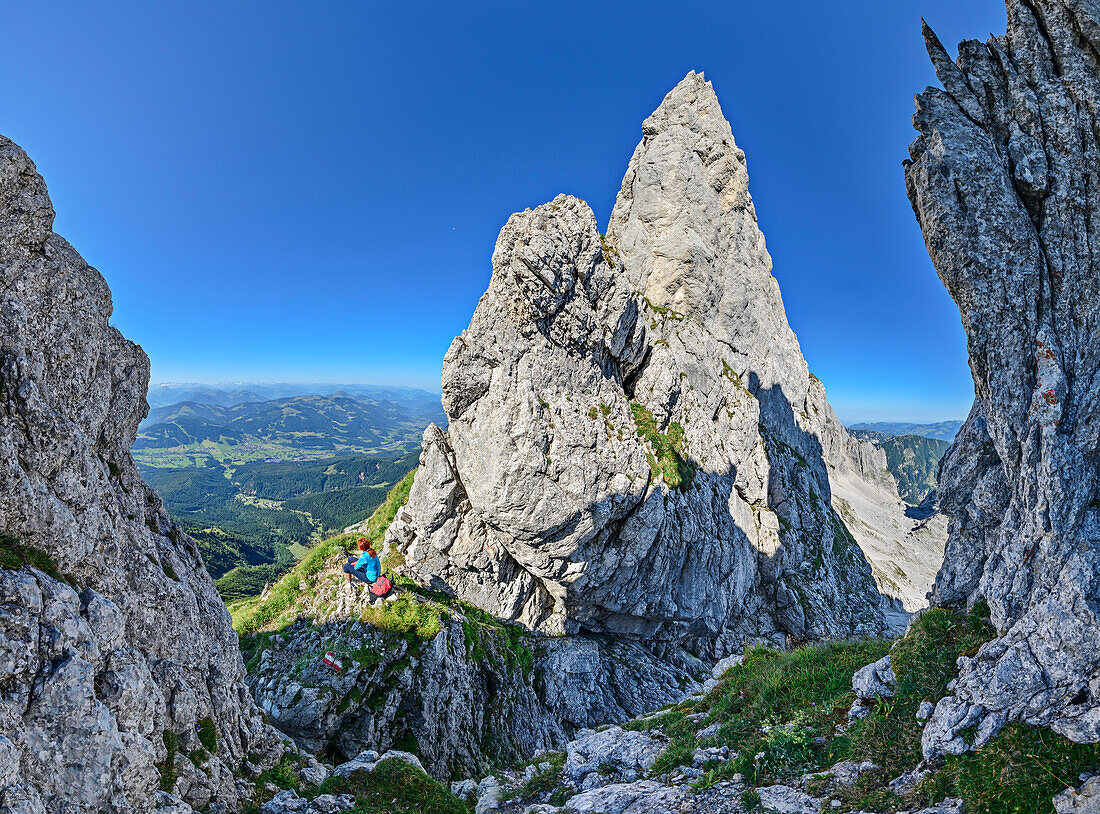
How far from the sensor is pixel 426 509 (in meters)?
22.9

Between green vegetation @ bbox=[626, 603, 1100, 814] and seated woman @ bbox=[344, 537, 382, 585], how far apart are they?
1281 centimetres

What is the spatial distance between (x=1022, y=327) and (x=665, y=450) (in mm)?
19160

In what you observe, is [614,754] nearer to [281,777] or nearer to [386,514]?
[281,777]

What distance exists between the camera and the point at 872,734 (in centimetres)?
827

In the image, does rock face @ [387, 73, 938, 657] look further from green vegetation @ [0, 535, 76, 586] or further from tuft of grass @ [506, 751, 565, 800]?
green vegetation @ [0, 535, 76, 586]

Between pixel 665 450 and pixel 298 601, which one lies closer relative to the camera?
pixel 298 601

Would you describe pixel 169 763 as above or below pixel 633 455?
below

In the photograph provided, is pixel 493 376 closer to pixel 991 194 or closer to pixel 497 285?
pixel 497 285

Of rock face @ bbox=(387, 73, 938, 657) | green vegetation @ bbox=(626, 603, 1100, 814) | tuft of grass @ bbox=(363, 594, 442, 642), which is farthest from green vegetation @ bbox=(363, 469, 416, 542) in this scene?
green vegetation @ bbox=(626, 603, 1100, 814)

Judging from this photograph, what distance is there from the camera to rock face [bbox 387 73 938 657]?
899 inches

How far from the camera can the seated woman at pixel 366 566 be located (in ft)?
62.7

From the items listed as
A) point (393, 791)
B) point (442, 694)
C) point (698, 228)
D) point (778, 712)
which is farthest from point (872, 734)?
point (698, 228)

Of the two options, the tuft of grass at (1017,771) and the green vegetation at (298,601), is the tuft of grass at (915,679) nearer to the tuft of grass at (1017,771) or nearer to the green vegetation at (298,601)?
the tuft of grass at (1017,771)

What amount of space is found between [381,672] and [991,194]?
2582 cm
